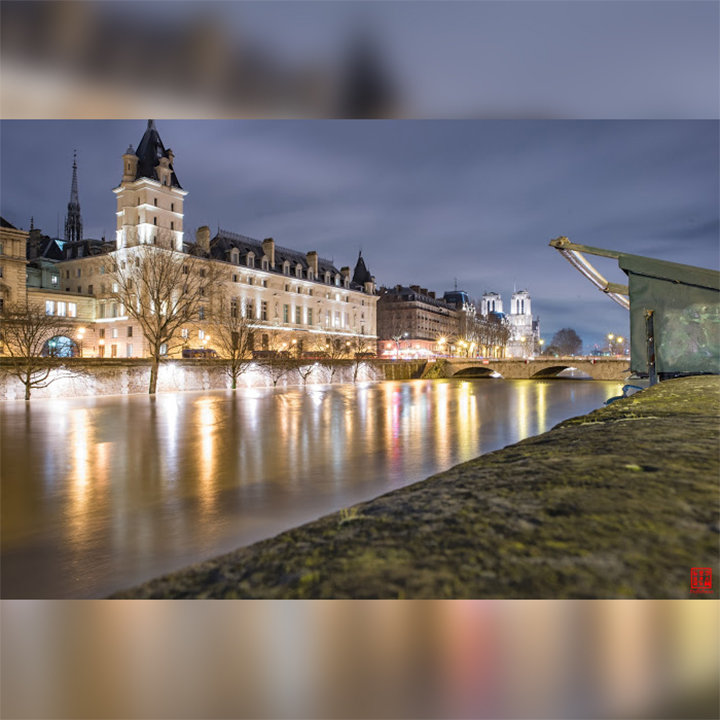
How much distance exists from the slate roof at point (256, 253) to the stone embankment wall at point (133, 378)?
25.8m

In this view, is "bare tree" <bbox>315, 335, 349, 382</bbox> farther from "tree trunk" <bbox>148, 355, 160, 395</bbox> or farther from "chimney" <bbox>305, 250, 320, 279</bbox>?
"tree trunk" <bbox>148, 355, 160, 395</bbox>

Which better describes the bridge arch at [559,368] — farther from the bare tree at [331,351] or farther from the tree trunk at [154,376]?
the tree trunk at [154,376]

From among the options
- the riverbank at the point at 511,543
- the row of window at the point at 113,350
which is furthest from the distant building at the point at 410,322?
the riverbank at the point at 511,543

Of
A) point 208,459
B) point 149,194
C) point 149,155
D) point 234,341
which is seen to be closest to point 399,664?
point 208,459

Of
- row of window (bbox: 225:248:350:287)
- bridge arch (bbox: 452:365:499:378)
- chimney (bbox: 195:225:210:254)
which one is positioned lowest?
bridge arch (bbox: 452:365:499:378)

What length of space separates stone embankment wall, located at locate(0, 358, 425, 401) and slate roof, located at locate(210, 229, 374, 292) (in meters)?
25.8

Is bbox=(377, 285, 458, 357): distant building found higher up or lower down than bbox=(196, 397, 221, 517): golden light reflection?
higher up

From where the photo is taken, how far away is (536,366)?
71.6 m

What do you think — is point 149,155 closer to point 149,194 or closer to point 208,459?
point 149,194

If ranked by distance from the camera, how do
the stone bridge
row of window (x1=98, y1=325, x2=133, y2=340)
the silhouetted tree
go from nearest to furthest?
1. row of window (x1=98, y1=325, x2=133, y2=340)
2. the stone bridge
3. the silhouetted tree

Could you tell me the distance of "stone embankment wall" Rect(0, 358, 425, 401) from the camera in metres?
27.3

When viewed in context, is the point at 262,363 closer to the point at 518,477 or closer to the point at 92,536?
the point at 92,536

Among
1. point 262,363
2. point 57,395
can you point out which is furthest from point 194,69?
point 262,363

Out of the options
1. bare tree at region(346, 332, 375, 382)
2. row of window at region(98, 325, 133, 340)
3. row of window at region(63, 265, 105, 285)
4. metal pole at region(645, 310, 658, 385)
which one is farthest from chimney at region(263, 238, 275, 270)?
metal pole at region(645, 310, 658, 385)
